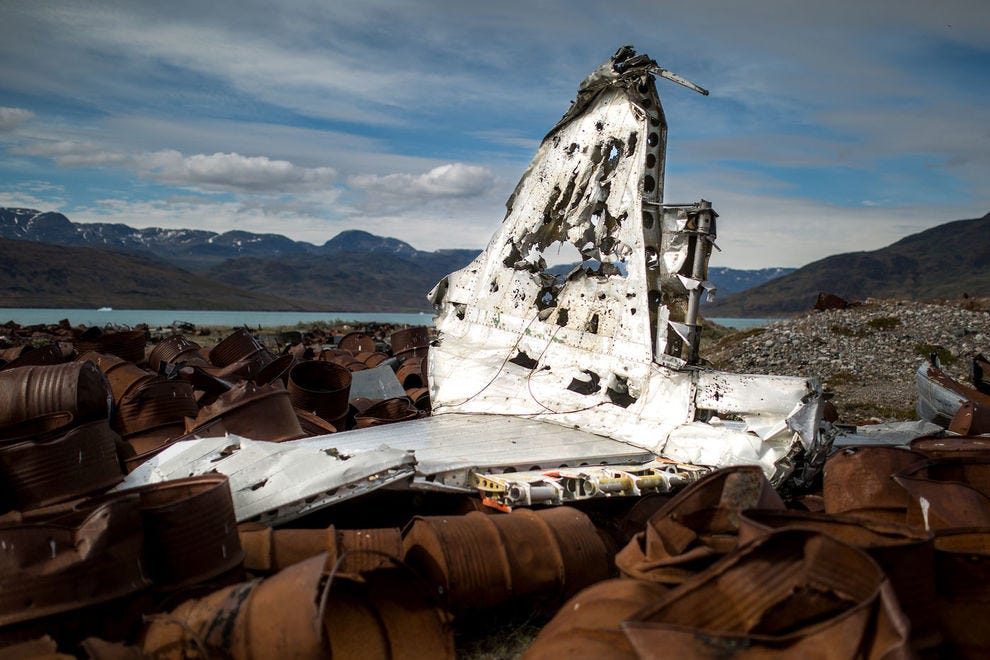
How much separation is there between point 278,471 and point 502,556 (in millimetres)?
1190

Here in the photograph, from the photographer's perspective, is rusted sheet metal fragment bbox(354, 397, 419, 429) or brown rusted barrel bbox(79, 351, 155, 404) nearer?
brown rusted barrel bbox(79, 351, 155, 404)

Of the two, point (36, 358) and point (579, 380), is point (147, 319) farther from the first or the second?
point (579, 380)

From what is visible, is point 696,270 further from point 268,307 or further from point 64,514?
point 268,307

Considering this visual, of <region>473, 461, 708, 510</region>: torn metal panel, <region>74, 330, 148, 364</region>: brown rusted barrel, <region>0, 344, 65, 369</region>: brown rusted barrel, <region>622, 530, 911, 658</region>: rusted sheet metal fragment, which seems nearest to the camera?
<region>622, 530, 911, 658</region>: rusted sheet metal fragment

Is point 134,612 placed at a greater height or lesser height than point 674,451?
lesser

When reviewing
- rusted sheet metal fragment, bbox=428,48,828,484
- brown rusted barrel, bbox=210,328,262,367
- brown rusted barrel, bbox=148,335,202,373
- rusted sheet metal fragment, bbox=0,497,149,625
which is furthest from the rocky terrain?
rusted sheet metal fragment, bbox=0,497,149,625

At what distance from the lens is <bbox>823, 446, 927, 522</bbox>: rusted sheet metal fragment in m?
3.23

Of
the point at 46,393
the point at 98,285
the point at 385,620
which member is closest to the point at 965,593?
the point at 385,620

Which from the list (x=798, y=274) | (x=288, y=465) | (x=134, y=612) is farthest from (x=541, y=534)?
(x=798, y=274)

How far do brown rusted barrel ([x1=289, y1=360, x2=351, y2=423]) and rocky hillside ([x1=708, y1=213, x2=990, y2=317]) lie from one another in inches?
5630

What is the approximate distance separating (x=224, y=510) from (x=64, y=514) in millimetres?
555

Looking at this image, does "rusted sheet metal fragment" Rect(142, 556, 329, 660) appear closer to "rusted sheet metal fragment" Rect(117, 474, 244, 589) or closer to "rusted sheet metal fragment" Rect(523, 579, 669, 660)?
"rusted sheet metal fragment" Rect(117, 474, 244, 589)

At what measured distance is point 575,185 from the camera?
18.8 feet

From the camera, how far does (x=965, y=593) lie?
2.33 meters
